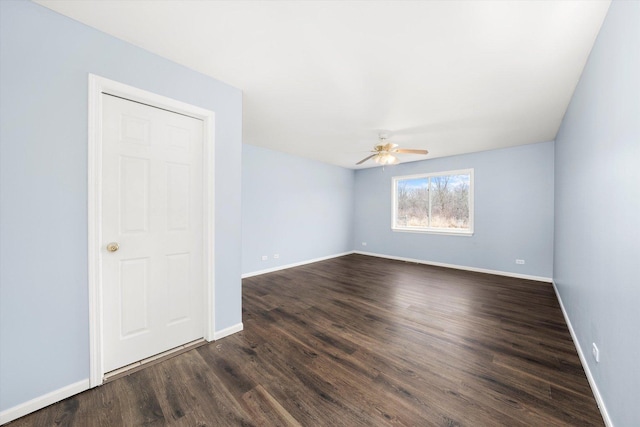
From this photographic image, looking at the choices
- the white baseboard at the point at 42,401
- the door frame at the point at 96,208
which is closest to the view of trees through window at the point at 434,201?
the door frame at the point at 96,208

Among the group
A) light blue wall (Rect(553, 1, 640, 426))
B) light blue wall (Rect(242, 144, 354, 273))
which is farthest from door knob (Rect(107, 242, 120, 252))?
light blue wall (Rect(553, 1, 640, 426))

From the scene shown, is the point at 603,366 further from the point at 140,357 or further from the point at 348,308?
the point at 140,357

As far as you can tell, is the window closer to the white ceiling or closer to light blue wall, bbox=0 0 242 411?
the white ceiling

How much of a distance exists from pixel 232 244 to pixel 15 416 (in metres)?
1.64

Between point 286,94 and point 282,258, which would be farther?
point 282,258

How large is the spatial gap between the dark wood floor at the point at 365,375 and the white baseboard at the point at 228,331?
0.08m

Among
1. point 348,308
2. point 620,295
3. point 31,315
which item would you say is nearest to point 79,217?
point 31,315

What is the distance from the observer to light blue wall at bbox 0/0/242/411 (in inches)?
55.4

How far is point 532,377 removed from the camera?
180 centimetres

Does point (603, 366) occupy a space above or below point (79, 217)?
below

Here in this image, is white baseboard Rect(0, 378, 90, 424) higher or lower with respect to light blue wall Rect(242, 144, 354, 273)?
lower

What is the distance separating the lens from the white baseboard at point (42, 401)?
1403 mm

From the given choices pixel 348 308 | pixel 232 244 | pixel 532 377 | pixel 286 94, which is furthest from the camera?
pixel 348 308

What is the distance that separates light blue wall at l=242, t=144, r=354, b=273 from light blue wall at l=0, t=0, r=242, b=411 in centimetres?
285
